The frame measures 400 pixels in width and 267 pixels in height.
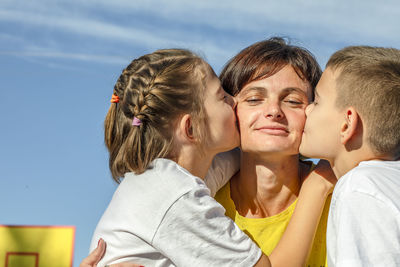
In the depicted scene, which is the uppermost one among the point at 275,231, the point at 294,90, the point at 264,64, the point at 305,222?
the point at 264,64

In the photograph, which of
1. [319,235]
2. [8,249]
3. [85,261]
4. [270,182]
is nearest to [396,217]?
[319,235]

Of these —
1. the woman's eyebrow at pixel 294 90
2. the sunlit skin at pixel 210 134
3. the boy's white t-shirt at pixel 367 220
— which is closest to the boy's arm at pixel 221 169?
the sunlit skin at pixel 210 134

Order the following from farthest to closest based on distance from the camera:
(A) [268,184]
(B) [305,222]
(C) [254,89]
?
(A) [268,184] < (C) [254,89] < (B) [305,222]

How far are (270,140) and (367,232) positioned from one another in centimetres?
99

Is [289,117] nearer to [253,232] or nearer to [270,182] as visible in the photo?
[270,182]

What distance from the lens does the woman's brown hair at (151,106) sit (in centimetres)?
281

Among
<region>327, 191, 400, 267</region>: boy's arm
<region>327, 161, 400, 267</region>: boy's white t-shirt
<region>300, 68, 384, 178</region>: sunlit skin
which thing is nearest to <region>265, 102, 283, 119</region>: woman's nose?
<region>300, 68, 384, 178</region>: sunlit skin

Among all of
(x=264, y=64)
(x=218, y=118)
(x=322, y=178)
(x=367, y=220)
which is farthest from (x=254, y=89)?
(x=367, y=220)

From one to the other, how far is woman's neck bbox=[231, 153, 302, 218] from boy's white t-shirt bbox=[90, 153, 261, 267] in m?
0.67

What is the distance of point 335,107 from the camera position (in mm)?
2602

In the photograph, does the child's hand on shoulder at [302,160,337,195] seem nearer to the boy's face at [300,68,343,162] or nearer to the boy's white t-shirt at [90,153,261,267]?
the boy's face at [300,68,343,162]

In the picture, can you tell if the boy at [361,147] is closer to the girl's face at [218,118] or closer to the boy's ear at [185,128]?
Result: the girl's face at [218,118]

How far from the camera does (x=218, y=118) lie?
3.00 metres

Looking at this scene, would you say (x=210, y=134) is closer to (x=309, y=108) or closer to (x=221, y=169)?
(x=221, y=169)
